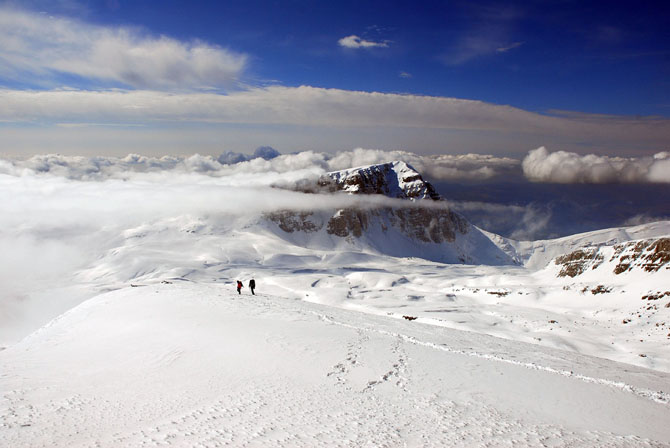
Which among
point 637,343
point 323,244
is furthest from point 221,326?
point 323,244

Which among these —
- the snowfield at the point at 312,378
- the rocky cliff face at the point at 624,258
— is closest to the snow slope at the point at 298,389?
the snowfield at the point at 312,378

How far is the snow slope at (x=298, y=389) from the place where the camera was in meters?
8.75

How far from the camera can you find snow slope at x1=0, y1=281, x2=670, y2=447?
8.75 metres

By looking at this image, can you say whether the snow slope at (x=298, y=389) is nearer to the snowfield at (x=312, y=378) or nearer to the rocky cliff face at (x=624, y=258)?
the snowfield at (x=312, y=378)

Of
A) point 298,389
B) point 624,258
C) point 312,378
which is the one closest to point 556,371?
point 312,378

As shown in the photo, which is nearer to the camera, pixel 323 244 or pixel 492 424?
pixel 492 424

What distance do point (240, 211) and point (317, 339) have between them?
164m

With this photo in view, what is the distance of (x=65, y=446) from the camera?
7590mm

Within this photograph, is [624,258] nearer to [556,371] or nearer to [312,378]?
[556,371]

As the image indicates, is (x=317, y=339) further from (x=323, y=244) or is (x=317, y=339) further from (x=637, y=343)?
(x=323, y=244)

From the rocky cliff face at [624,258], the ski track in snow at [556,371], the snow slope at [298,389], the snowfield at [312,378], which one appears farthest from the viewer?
the rocky cliff face at [624,258]

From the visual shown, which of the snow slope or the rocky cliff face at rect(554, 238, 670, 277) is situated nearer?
the snow slope

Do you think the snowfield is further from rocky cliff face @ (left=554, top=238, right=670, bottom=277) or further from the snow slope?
rocky cliff face @ (left=554, top=238, right=670, bottom=277)

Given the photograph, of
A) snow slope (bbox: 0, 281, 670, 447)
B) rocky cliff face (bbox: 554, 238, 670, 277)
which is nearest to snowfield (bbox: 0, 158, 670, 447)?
snow slope (bbox: 0, 281, 670, 447)
